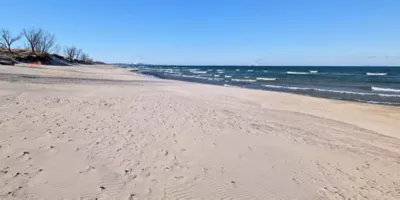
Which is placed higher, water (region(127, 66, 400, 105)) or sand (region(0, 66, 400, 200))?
water (region(127, 66, 400, 105))

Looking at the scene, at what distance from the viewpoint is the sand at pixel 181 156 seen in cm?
424

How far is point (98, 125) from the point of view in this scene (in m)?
7.45

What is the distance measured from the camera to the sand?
4.24m

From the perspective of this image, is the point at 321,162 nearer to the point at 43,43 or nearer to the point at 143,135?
the point at 143,135

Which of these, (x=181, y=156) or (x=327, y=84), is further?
(x=327, y=84)

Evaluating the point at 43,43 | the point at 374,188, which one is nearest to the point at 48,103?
the point at 374,188

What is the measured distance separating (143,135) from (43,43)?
259 feet

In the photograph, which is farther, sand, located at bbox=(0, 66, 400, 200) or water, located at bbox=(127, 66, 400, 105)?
water, located at bbox=(127, 66, 400, 105)

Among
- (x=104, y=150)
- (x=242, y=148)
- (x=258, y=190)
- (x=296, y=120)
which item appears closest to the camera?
(x=258, y=190)

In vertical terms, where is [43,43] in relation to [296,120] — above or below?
above

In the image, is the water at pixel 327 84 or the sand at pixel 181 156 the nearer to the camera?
the sand at pixel 181 156

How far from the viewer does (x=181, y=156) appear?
18.6ft

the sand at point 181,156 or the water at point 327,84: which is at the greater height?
the water at point 327,84

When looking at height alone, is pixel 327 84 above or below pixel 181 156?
above
